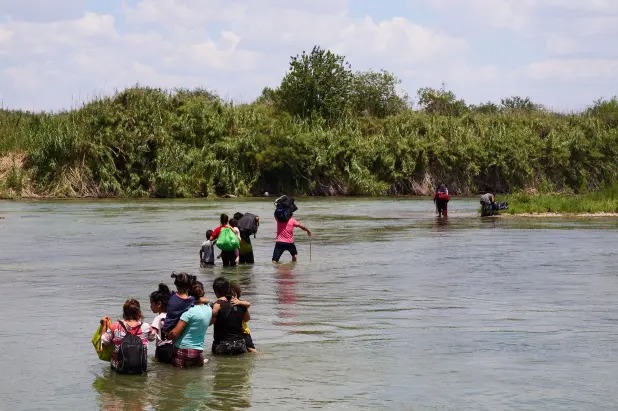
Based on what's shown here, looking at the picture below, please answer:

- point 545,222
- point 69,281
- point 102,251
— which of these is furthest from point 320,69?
point 69,281

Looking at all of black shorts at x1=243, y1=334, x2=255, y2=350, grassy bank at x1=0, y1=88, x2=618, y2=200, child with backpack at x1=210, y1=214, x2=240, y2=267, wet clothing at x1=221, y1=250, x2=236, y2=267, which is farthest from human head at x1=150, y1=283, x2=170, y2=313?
grassy bank at x1=0, y1=88, x2=618, y2=200

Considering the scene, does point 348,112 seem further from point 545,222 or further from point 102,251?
point 102,251

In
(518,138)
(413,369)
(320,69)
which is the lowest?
(413,369)

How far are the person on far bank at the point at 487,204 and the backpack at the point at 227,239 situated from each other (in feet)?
74.0

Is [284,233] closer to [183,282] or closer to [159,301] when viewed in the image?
[159,301]

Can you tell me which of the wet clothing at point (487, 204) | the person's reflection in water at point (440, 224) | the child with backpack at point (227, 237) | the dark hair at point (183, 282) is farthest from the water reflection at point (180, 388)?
A: the wet clothing at point (487, 204)

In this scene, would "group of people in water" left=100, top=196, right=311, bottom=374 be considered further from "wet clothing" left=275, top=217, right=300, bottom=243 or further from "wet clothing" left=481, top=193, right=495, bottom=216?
"wet clothing" left=481, top=193, right=495, bottom=216

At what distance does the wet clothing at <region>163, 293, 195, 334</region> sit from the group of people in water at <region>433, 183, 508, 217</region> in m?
31.9

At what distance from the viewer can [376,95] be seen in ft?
299

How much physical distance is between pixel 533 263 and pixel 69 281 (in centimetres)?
1051

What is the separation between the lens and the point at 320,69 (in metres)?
84.2

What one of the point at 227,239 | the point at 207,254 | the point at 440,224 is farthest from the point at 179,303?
the point at 440,224

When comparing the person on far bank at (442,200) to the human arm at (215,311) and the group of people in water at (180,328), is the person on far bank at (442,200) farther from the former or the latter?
the human arm at (215,311)

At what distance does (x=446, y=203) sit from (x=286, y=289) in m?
24.9
